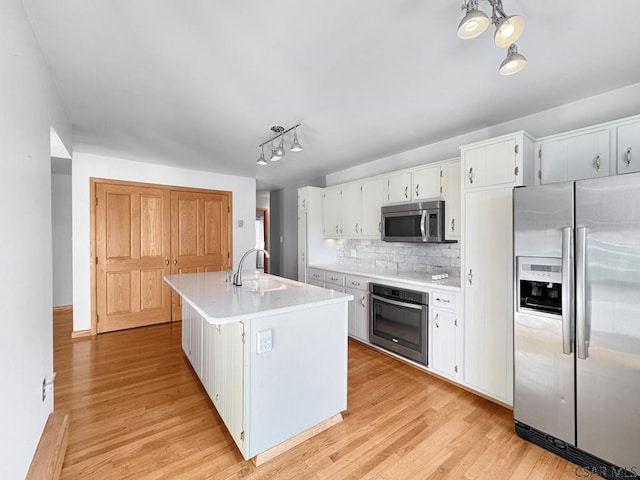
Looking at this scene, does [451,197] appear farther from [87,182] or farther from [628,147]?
[87,182]

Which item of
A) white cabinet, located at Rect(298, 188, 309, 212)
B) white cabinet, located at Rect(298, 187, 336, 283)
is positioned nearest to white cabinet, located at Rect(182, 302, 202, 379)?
white cabinet, located at Rect(298, 187, 336, 283)

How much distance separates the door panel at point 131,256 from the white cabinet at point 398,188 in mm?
3248

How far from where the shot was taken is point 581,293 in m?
1.68

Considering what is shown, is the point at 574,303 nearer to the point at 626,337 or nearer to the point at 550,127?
the point at 626,337

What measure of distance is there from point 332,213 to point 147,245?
2753 mm

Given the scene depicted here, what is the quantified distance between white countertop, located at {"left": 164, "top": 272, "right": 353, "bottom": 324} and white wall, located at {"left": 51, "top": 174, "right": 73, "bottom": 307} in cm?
396

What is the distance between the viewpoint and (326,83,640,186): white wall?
6.92 feet

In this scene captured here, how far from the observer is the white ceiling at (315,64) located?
55.3 inches

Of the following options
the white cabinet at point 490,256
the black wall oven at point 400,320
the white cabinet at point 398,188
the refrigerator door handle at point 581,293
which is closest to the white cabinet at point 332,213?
the white cabinet at point 398,188

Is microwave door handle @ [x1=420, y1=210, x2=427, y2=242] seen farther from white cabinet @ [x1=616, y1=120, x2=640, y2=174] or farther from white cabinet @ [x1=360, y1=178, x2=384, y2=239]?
white cabinet @ [x1=616, y1=120, x2=640, y2=174]

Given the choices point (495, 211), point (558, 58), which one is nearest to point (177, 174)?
point (495, 211)

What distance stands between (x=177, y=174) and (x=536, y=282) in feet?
15.1

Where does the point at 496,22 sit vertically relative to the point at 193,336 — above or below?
above

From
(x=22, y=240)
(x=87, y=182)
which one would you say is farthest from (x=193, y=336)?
(x=87, y=182)
